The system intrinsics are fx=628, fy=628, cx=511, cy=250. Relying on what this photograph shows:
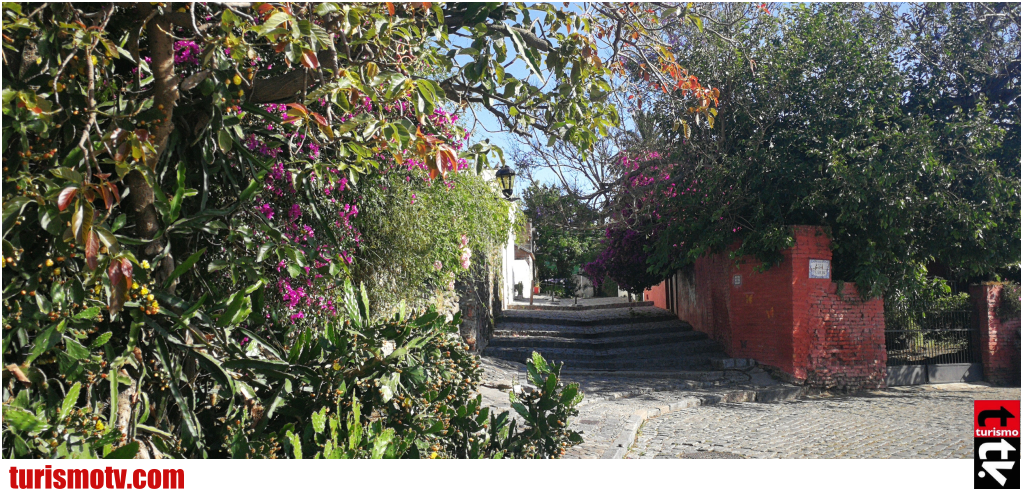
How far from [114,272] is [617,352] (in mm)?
10325

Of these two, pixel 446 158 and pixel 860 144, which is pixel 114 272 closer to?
pixel 446 158

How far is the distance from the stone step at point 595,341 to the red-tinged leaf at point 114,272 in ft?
32.0

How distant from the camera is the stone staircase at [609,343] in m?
11.3

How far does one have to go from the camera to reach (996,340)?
10273 mm

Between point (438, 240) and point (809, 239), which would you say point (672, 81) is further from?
point (809, 239)

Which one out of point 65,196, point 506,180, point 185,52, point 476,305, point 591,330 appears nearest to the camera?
point 65,196

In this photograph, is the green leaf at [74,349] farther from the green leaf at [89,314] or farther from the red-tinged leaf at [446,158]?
the red-tinged leaf at [446,158]

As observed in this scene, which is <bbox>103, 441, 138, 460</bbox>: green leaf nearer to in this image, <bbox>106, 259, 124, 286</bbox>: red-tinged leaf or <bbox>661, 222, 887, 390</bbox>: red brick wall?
<bbox>106, 259, 124, 286</bbox>: red-tinged leaf

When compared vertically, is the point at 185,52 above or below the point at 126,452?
above

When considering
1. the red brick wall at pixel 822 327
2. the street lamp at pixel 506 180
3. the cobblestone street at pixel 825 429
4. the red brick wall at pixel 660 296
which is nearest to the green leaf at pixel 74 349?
the cobblestone street at pixel 825 429

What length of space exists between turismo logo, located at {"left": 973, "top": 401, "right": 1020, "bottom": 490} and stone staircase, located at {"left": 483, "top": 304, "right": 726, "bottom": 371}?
22.9 feet

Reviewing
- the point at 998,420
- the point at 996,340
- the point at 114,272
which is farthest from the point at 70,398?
the point at 996,340

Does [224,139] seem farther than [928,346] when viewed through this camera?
No

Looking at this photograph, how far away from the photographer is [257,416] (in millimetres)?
3449
